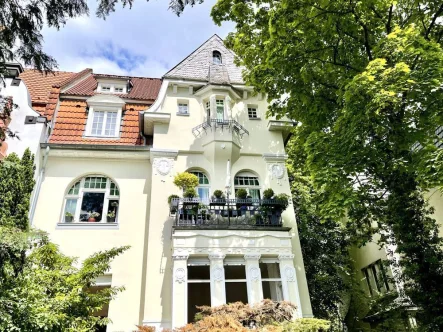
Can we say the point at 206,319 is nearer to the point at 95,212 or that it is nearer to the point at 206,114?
the point at 95,212

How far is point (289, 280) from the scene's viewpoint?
10.7 meters

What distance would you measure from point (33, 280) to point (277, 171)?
9.47 metres

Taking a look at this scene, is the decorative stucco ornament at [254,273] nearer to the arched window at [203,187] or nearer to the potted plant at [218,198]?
the potted plant at [218,198]

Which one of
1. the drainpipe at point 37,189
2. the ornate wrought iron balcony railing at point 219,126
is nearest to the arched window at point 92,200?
the drainpipe at point 37,189

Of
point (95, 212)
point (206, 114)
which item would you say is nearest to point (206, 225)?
point (95, 212)

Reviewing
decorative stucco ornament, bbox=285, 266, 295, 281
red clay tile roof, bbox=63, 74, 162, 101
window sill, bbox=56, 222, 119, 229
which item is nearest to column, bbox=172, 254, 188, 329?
window sill, bbox=56, 222, 119, 229

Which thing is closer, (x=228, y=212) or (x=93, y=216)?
(x=228, y=212)

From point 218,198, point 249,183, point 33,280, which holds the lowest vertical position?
point 33,280

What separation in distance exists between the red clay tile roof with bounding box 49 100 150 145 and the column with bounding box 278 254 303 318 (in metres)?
7.68

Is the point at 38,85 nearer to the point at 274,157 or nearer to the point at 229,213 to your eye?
the point at 229,213

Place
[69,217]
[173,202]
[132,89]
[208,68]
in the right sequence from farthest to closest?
1. [132,89]
2. [208,68]
3. [69,217]
4. [173,202]

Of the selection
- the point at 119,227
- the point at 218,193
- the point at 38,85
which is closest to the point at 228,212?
the point at 218,193

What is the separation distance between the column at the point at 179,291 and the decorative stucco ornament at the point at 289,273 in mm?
3394

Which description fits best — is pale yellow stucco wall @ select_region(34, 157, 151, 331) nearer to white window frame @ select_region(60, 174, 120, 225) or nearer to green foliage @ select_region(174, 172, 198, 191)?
white window frame @ select_region(60, 174, 120, 225)
